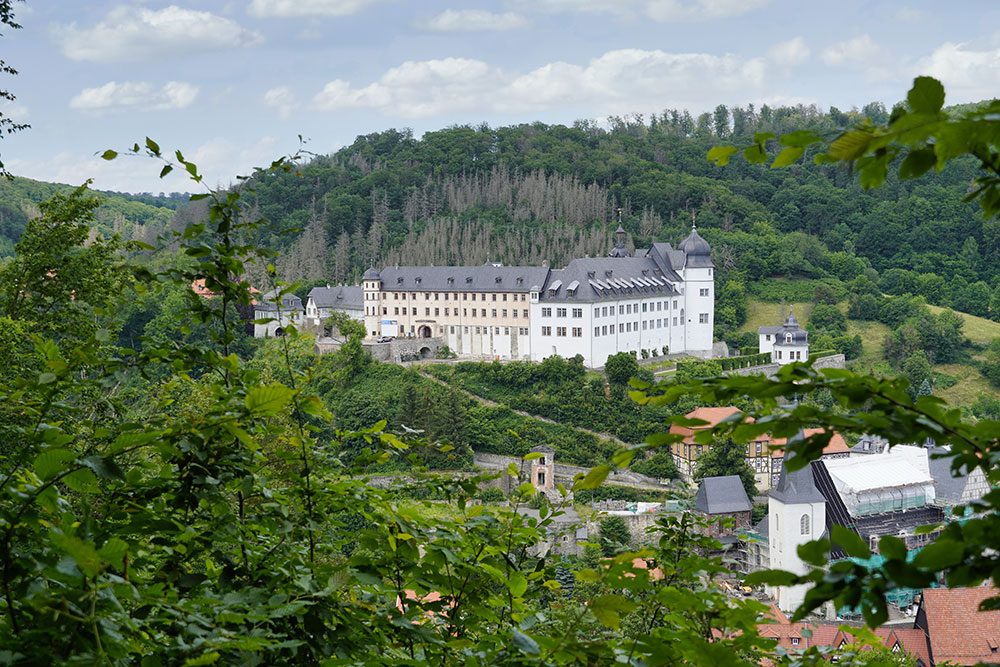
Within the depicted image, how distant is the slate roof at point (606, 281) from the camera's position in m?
50.6

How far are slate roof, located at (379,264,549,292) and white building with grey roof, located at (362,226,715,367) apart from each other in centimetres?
Answer: 7

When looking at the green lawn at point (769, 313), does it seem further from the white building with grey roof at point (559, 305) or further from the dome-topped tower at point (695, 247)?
the white building with grey roof at point (559, 305)

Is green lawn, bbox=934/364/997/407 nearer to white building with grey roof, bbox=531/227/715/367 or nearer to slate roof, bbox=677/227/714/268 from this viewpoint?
white building with grey roof, bbox=531/227/715/367

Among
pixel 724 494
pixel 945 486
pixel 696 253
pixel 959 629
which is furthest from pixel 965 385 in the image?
pixel 959 629

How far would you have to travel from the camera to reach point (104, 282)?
13.7 meters

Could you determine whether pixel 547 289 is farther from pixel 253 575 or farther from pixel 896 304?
pixel 253 575

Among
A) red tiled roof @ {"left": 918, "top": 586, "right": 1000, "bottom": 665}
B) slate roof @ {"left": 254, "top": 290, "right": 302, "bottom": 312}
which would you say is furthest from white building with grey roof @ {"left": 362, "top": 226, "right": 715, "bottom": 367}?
slate roof @ {"left": 254, "top": 290, "right": 302, "bottom": 312}

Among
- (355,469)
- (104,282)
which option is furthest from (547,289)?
(355,469)

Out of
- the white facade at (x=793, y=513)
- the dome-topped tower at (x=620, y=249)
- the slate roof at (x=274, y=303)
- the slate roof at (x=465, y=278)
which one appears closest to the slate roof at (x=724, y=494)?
the white facade at (x=793, y=513)

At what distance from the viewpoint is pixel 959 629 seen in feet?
75.5

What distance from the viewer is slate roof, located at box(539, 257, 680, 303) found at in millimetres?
50594

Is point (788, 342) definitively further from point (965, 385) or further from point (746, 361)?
point (965, 385)

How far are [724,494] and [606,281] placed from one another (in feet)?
60.8

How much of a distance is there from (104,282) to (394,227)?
6862 centimetres
